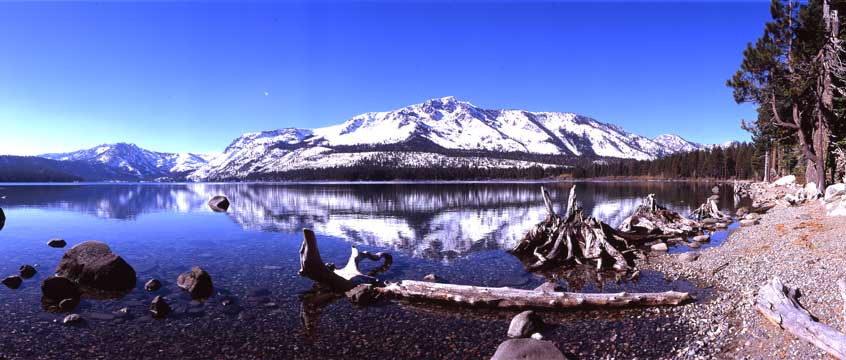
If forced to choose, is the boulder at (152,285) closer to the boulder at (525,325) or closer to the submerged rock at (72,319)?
the submerged rock at (72,319)

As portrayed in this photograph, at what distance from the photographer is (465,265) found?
2345 cm

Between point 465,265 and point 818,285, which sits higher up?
point 818,285

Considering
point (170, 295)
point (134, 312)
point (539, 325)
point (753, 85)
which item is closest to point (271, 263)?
point (170, 295)

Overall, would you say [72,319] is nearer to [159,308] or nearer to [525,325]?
[159,308]

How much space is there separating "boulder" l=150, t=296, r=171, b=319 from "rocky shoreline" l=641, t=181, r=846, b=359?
17531mm

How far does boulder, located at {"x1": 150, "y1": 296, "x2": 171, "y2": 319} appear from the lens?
15186 millimetres

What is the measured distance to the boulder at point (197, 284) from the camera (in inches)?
693

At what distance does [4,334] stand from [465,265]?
64.1 feet

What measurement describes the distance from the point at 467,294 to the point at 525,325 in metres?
3.29

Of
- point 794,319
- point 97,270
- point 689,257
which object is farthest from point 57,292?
point 689,257

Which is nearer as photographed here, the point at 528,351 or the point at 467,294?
the point at 528,351

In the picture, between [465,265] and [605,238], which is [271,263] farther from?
[605,238]

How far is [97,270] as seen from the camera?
61.4 ft

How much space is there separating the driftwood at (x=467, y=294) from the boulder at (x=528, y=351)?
4.32 meters
